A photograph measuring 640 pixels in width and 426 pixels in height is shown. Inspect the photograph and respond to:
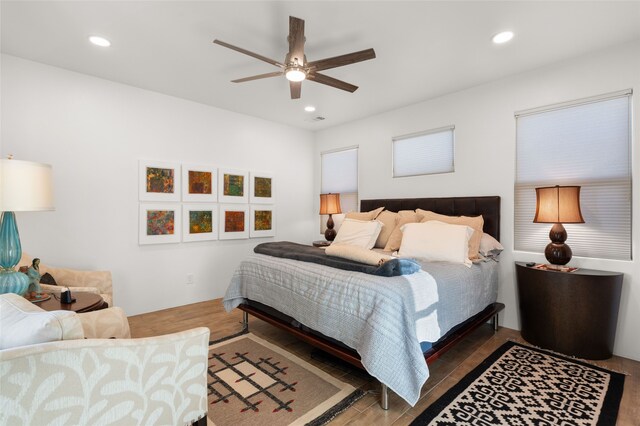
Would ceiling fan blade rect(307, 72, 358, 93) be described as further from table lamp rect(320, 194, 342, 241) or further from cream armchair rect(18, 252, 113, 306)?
cream armchair rect(18, 252, 113, 306)

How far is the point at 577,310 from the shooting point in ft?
8.28

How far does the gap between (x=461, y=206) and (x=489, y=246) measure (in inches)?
24.7

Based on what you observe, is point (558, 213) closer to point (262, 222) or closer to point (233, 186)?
point (262, 222)

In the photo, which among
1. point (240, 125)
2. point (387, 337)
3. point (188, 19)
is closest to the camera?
point (387, 337)

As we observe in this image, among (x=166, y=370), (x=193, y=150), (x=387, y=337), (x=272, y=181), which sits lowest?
(x=387, y=337)

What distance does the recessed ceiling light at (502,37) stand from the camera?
8.00ft

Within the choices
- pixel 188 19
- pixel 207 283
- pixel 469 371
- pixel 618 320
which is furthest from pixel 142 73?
pixel 618 320

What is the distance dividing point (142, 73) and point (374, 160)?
306 cm

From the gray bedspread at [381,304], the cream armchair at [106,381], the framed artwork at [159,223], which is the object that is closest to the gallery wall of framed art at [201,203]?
the framed artwork at [159,223]

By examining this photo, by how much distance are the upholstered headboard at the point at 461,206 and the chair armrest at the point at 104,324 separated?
3.29 m

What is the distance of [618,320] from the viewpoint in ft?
8.61

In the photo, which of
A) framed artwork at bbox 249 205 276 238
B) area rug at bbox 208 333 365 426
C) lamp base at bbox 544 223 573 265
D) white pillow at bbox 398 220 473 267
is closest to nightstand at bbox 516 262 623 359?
lamp base at bbox 544 223 573 265

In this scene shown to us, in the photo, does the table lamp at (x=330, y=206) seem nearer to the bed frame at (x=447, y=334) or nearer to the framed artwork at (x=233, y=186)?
the bed frame at (x=447, y=334)

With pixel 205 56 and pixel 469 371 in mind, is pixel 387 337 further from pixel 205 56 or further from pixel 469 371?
pixel 205 56
